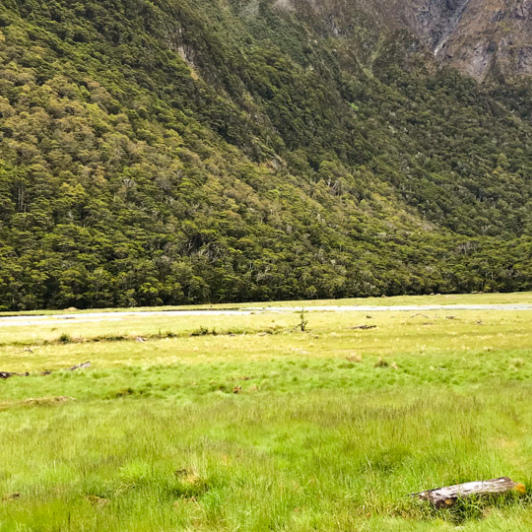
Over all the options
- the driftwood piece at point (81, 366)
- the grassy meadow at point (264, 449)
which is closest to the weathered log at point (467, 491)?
the grassy meadow at point (264, 449)

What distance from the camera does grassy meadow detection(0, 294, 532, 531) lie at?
4.99 m

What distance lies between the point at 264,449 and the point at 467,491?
3630 millimetres

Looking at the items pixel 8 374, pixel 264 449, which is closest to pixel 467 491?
pixel 264 449

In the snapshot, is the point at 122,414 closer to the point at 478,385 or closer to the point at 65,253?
the point at 478,385

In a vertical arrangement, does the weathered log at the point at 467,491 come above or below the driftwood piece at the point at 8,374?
above

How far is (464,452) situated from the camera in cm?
644

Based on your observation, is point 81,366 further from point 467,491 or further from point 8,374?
point 467,491

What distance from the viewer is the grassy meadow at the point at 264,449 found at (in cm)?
499

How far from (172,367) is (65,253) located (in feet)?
314

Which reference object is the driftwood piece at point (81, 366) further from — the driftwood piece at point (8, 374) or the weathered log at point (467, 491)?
the weathered log at point (467, 491)

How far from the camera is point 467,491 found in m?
5.10

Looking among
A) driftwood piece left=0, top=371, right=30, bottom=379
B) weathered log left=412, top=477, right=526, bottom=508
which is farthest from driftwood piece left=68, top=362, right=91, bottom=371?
weathered log left=412, top=477, right=526, bottom=508

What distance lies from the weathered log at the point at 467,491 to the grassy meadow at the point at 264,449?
12 cm

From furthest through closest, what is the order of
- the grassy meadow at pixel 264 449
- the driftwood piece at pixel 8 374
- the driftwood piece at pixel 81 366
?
the driftwood piece at pixel 81 366 < the driftwood piece at pixel 8 374 < the grassy meadow at pixel 264 449
